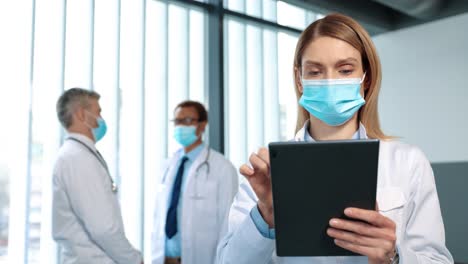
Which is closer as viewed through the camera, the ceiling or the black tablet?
the black tablet

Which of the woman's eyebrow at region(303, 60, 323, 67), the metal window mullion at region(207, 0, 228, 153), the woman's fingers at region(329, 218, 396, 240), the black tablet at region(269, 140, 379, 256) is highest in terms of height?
the metal window mullion at region(207, 0, 228, 153)

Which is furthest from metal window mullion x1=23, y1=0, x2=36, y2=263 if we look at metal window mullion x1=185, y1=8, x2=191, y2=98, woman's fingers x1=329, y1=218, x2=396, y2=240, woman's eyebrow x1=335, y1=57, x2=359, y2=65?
woman's fingers x1=329, y1=218, x2=396, y2=240

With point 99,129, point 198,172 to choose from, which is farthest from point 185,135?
point 99,129

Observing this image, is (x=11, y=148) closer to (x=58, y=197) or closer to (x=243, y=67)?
(x=58, y=197)

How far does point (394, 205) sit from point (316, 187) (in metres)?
0.28

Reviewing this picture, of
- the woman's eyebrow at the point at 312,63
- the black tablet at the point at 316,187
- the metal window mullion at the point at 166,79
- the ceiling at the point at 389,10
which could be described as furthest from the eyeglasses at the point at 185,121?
the black tablet at the point at 316,187

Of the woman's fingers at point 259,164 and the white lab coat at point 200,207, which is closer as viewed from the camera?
the woman's fingers at point 259,164

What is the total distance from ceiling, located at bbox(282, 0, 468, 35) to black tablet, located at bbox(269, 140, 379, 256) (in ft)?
8.06

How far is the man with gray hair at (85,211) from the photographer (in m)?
1.86

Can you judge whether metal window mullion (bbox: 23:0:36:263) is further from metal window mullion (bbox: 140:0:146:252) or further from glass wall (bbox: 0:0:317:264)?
metal window mullion (bbox: 140:0:146:252)

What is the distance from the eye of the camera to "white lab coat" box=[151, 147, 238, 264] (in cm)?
242

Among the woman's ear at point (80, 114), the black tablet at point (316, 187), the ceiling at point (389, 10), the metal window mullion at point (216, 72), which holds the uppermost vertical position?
the ceiling at point (389, 10)

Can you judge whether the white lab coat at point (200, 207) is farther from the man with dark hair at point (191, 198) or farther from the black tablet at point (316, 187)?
the black tablet at point (316, 187)

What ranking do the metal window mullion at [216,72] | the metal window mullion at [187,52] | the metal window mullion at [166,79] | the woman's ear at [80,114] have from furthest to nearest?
the metal window mullion at [216,72] < the metal window mullion at [187,52] < the metal window mullion at [166,79] < the woman's ear at [80,114]
